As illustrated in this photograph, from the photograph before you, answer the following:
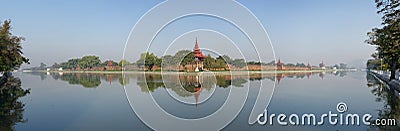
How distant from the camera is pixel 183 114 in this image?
821 centimetres

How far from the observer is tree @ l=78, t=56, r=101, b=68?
63522mm

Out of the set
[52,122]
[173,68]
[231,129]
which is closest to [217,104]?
[173,68]

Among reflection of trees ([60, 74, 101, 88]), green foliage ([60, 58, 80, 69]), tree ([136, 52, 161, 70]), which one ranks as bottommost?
reflection of trees ([60, 74, 101, 88])

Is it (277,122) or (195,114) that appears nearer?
(277,122)

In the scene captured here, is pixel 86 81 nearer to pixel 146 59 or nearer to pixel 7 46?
pixel 7 46

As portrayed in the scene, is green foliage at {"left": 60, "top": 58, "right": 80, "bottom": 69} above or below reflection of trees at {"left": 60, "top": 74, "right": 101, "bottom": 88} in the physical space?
above

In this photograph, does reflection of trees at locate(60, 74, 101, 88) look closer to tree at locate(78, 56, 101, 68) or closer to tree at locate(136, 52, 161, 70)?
tree at locate(136, 52, 161, 70)

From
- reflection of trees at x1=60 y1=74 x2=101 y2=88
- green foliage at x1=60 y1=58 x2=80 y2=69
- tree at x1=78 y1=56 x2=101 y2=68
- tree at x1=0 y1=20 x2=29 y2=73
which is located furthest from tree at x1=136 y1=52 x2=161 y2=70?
green foliage at x1=60 y1=58 x2=80 y2=69

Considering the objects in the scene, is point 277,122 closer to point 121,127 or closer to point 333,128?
point 333,128

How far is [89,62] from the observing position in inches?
2509

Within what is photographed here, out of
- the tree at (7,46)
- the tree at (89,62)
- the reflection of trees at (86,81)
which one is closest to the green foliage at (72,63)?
the tree at (89,62)

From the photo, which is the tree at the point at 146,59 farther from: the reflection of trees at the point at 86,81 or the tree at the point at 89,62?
the tree at the point at 89,62

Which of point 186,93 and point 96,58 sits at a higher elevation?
point 96,58

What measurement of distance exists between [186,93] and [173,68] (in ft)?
4.56
